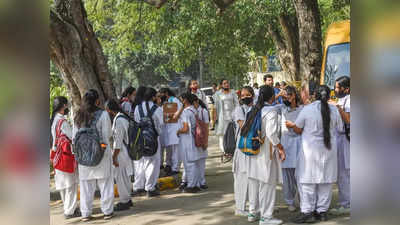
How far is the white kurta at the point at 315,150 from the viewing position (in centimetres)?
541

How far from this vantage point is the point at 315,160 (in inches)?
214

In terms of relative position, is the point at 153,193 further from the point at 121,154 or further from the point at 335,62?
the point at 335,62

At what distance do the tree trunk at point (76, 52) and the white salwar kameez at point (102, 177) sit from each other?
80.9 inches

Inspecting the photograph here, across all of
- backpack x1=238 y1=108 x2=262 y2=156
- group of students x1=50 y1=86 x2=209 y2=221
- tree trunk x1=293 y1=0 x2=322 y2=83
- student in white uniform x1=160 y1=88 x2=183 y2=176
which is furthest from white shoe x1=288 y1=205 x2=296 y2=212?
tree trunk x1=293 y1=0 x2=322 y2=83

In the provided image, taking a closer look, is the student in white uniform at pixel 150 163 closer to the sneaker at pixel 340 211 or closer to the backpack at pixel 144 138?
the backpack at pixel 144 138

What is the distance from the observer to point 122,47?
18.3 meters

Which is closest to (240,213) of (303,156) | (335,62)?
(303,156)

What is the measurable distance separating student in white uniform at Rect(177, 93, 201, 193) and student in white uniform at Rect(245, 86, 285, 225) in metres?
2.24

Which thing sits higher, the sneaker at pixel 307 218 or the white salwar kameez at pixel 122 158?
the white salwar kameez at pixel 122 158

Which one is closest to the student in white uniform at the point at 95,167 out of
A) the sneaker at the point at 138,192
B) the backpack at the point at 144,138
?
the backpack at the point at 144,138

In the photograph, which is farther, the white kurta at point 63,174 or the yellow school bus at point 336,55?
the yellow school bus at point 336,55
